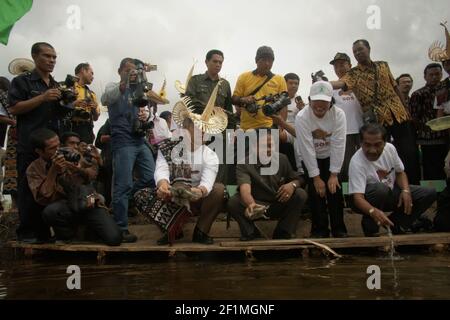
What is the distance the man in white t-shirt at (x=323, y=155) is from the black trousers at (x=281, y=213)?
22cm

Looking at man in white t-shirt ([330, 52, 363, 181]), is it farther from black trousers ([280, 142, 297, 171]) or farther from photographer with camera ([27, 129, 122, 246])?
photographer with camera ([27, 129, 122, 246])

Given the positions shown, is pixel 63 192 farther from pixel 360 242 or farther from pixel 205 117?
pixel 360 242

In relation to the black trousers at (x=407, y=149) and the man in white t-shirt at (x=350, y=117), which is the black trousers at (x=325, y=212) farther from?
the black trousers at (x=407, y=149)

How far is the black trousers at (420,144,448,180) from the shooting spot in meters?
5.09

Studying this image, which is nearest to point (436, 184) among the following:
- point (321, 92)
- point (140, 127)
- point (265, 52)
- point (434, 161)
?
point (434, 161)

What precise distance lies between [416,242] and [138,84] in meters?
2.95

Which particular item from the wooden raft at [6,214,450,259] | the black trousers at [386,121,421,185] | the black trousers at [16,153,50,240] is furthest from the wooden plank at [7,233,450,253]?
the black trousers at [386,121,421,185]

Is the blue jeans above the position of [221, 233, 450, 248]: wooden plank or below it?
above

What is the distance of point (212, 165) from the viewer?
13.5 feet

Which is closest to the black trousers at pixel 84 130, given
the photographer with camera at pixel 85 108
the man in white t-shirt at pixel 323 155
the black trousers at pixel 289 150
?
the photographer with camera at pixel 85 108

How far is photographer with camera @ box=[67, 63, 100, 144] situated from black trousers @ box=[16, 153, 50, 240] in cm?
91

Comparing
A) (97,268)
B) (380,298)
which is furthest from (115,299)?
(380,298)

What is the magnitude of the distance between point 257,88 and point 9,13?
2690mm

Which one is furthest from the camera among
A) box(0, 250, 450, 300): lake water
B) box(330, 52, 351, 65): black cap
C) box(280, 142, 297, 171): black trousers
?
box(330, 52, 351, 65): black cap
